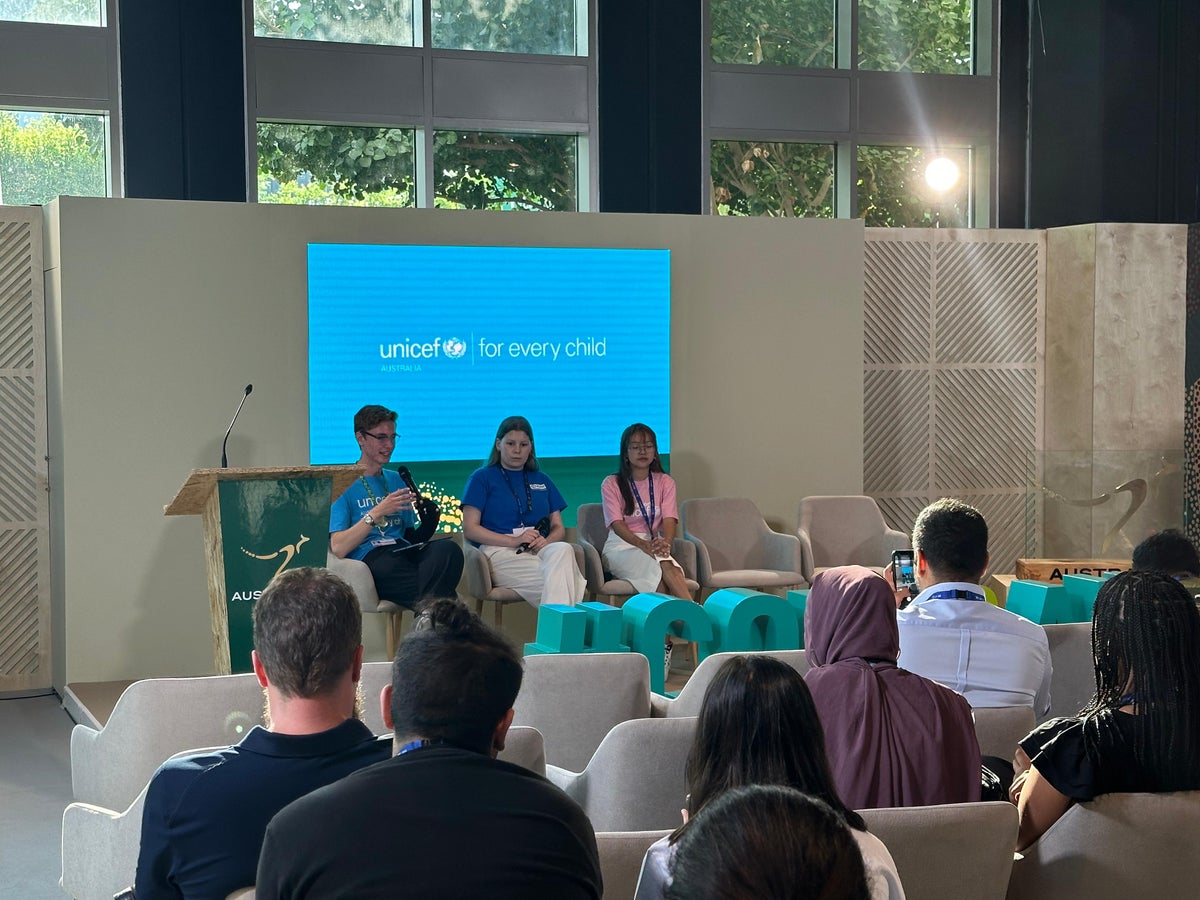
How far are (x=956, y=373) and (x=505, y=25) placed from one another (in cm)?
433

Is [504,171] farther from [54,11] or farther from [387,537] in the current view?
[387,537]

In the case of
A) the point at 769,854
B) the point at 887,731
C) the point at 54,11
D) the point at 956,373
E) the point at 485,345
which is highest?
the point at 54,11

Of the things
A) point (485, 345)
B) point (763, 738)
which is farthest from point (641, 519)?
point (763, 738)

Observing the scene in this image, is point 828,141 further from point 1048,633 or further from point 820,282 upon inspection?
point 1048,633

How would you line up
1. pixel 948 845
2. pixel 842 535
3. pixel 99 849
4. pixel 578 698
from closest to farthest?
1. pixel 948 845
2. pixel 99 849
3. pixel 578 698
4. pixel 842 535

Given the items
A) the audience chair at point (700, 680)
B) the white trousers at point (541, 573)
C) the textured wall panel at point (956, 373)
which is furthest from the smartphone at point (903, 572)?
the textured wall panel at point (956, 373)

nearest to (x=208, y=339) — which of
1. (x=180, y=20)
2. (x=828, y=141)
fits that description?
(x=180, y=20)

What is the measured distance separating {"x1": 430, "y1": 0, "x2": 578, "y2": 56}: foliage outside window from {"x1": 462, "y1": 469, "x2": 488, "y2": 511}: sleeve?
13.5 ft

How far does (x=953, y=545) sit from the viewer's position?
3973 mm

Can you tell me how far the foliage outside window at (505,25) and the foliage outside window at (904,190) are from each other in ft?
8.76

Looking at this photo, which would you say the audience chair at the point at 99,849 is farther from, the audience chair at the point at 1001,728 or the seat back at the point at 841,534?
the seat back at the point at 841,534

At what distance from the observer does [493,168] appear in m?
10.2

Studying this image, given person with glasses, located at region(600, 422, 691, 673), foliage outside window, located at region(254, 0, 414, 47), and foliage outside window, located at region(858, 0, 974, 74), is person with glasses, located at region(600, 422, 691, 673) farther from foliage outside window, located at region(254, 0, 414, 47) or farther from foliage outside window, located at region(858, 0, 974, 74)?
foliage outside window, located at region(858, 0, 974, 74)

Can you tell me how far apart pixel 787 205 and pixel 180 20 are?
191 inches
